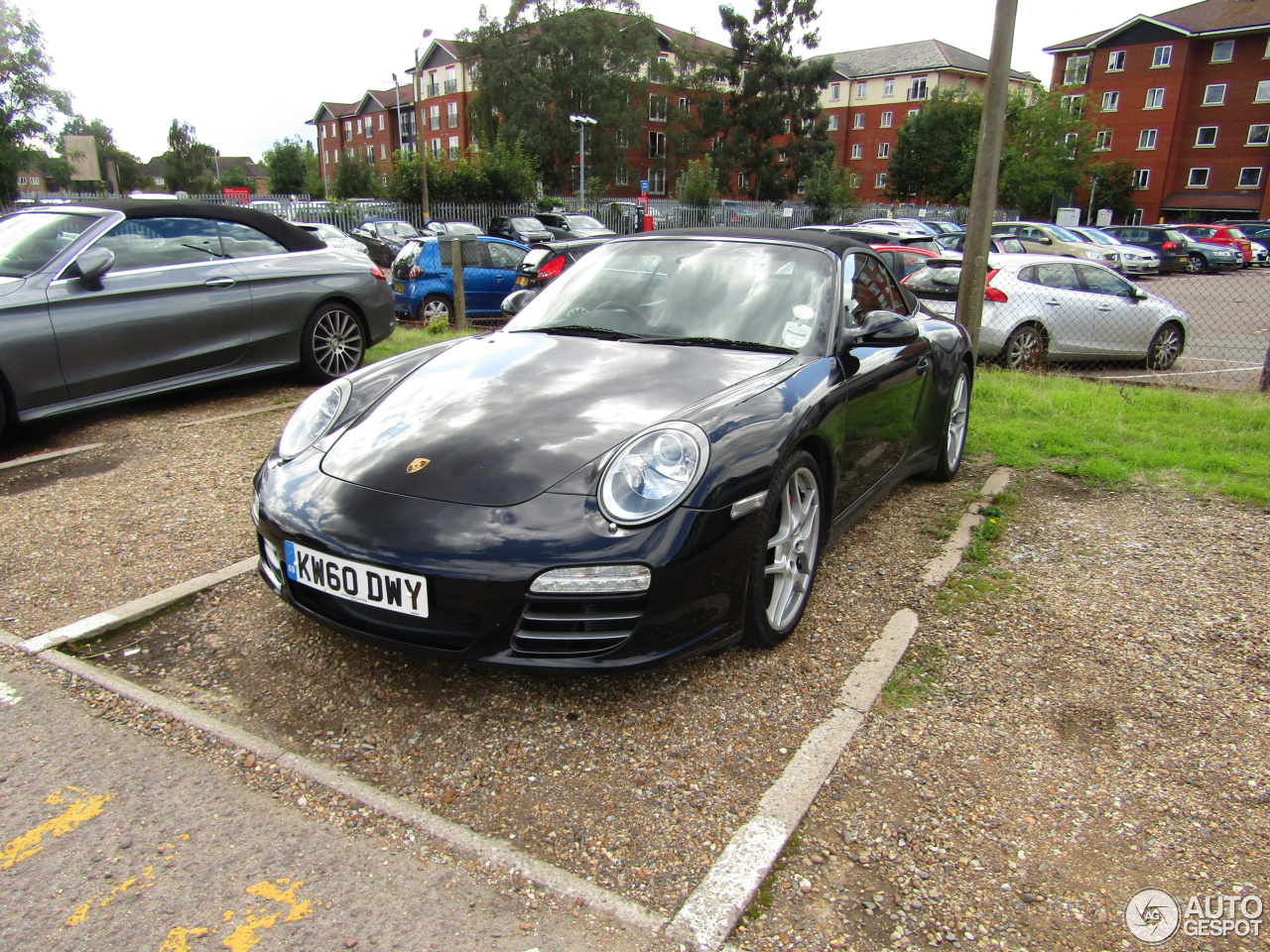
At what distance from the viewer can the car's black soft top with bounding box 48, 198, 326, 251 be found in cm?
606

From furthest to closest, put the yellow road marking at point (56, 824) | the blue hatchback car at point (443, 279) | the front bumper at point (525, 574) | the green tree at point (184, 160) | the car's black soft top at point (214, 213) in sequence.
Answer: the green tree at point (184, 160) → the blue hatchback car at point (443, 279) → the car's black soft top at point (214, 213) → the front bumper at point (525, 574) → the yellow road marking at point (56, 824)

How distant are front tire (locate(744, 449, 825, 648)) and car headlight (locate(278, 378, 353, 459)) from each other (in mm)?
1637

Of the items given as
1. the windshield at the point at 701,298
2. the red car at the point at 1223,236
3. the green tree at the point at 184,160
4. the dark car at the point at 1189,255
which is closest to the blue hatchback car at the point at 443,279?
the windshield at the point at 701,298

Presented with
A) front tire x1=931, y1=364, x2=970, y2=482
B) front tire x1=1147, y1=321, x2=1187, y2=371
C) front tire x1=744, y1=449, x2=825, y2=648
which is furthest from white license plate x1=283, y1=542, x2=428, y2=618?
front tire x1=1147, y1=321, x2=1187, y2=371

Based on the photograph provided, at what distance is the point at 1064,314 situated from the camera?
32.0 ft

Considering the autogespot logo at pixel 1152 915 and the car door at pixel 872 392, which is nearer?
the autogespot logo at pixel 1152 915

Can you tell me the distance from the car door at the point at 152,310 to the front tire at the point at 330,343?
1.87 feet

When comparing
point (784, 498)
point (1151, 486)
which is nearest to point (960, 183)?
point (1151, 486)

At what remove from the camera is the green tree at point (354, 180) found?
40.5m

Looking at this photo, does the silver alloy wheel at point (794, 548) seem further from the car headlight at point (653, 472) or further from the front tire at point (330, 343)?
the front tire at point (330, 343)

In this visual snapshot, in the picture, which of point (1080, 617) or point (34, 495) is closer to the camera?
point (1080, 617)

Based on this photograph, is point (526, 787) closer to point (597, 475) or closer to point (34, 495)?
point (597, 475)

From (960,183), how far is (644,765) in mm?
48510

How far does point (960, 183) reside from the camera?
148ft
